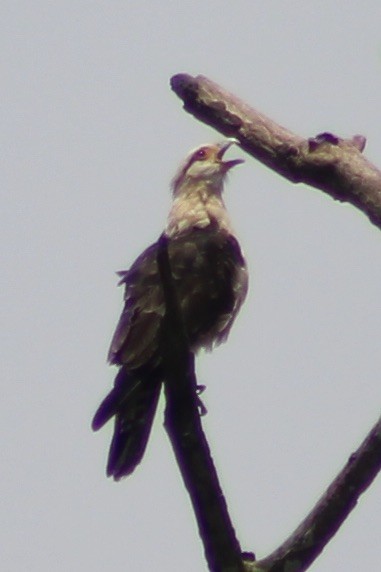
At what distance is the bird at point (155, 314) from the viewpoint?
595 centimetres

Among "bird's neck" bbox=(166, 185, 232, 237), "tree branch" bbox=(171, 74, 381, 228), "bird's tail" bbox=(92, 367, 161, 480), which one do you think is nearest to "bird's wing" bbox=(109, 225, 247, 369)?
"bird's tail" bbox=(92, 367, 161, 480)

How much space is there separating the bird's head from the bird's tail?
2.95 meters

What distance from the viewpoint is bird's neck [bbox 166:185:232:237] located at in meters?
7.94

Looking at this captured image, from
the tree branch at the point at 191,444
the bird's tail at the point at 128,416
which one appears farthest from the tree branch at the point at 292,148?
the bird's tail at the point at 128,416

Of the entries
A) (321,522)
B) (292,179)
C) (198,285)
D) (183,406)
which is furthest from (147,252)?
Answer: (321,522)

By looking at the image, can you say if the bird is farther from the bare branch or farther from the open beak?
the bare branch

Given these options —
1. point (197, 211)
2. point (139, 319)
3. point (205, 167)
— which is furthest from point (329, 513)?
point (205, 167)

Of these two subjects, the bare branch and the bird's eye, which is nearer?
the bare branch

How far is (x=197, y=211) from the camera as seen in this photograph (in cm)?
839

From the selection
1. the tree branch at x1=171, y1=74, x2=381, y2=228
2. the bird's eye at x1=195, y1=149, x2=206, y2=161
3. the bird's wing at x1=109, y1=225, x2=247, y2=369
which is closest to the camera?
the tree branch at x1=171, y1=74, x2=381, y2=228

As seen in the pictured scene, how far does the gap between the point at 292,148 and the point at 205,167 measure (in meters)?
3.78

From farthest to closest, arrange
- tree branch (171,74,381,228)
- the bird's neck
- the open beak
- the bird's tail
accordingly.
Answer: the open beak → the bird's neck → the bird's tail → tree branch (171,74,381,228)

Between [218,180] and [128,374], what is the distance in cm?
306

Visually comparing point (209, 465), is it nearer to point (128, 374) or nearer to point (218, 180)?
point (128, 374)
